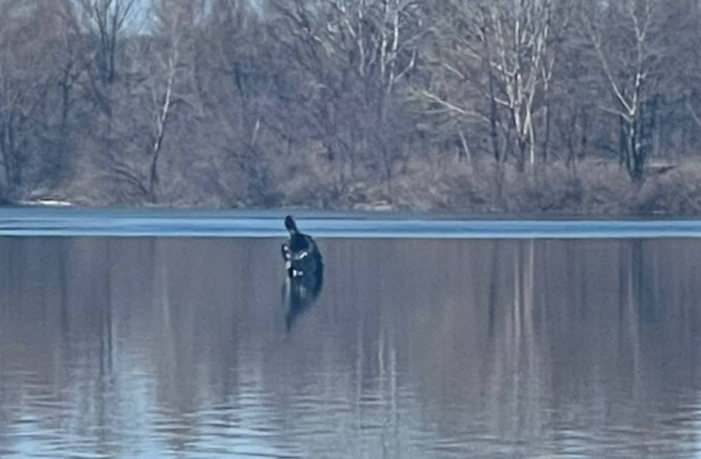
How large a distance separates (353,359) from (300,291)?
28.9 ft

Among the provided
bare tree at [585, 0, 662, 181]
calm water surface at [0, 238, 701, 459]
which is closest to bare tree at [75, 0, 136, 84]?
bare tree at [585, 0, 662, 181]

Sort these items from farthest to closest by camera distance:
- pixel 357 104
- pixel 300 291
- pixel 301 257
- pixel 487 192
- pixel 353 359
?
pixel 357 104, pixel 487 192, pixel 301 257, pixel 300 291, pixel 353 359

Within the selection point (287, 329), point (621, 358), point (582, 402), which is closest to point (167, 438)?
point (582, 402)

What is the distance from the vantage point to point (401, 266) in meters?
33.4

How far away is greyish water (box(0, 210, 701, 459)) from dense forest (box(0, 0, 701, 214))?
2492cm

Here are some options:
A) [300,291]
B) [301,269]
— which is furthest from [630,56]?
[300,291]

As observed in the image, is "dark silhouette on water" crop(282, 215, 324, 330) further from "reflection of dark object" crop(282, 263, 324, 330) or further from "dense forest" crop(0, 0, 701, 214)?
"dense forest" crop(0, 0, 701, 214)

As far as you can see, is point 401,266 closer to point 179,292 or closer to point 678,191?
point 179,292

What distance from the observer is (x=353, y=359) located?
64.2ft

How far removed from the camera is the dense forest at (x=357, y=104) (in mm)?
59469

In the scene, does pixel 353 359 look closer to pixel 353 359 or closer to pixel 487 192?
pixel 353 359

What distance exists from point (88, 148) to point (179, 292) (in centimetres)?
3810

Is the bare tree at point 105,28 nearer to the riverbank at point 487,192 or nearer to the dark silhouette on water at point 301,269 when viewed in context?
the riverbank at point 487,192

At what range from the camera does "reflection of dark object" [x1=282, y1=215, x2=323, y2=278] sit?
3042cm
